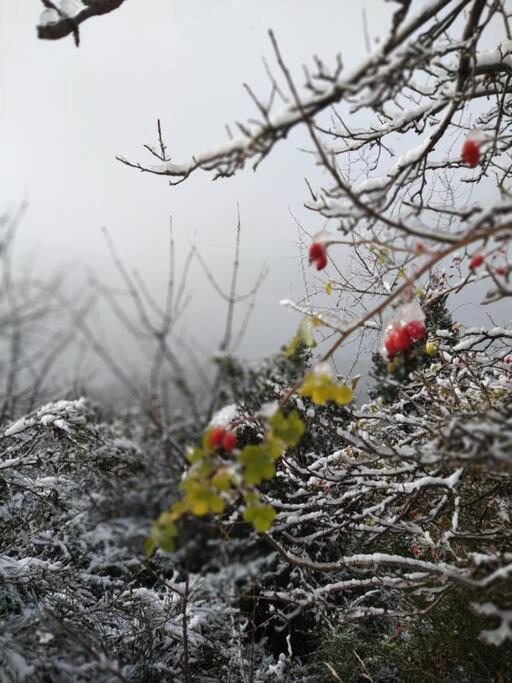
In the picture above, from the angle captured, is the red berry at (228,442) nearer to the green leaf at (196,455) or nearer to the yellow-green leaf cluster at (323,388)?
the green leaf at (196,455)

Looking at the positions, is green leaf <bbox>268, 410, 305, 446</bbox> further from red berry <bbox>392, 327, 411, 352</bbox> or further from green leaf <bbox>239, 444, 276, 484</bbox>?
red berry <bbox>392, 327, 411, 352</bbox>

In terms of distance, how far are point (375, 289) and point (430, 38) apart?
2.22 meters

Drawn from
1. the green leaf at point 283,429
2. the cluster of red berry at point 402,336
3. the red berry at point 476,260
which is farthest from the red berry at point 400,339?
the green leaf at point 283,429

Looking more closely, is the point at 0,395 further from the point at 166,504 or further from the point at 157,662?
the point at 166,504

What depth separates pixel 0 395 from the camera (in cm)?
404

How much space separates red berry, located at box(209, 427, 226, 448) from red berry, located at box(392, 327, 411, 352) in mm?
924

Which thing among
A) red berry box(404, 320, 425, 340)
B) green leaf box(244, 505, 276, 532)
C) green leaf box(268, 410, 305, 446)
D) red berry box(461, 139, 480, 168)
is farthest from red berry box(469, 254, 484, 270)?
green leaf box(244, 505, 276, 532)

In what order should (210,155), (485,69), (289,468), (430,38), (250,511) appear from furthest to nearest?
(289,468), (485,69), (430,38), (210,155), (250,511)

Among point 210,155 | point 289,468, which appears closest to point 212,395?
point 210,155

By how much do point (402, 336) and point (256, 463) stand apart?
0.95 meters

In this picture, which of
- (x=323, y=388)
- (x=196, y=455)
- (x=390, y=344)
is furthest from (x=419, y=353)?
(x=196, y=455)

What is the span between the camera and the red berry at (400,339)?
177cm

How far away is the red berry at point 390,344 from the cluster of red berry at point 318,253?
489mm

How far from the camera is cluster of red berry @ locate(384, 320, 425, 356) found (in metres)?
1.75
